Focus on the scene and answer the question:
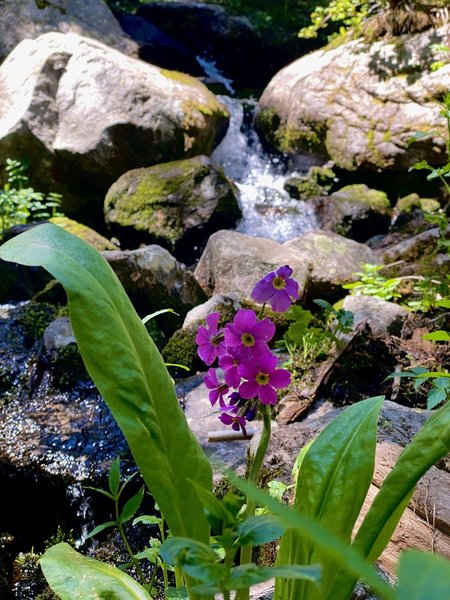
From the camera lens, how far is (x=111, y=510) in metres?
2.65

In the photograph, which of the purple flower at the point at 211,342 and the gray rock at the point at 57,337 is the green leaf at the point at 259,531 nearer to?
the purple flower at the point at 211,342

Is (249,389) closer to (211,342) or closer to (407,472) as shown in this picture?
(211,342)

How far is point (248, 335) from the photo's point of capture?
0.92 metres

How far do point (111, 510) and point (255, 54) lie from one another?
9.35m

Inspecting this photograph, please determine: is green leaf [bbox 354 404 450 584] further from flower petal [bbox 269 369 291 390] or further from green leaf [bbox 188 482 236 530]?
green leaf [bbox 188 482 236 530]

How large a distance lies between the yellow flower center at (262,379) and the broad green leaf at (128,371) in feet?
0.56

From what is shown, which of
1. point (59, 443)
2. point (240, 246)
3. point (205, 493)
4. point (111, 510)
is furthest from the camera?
point (240, 246)

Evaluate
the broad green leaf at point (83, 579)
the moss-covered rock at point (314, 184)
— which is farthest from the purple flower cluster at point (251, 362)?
the moss-covered rock at point (314, 184)

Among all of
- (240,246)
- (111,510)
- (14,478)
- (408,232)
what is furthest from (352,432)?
(408,232)

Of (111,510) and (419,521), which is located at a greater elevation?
(419,521)

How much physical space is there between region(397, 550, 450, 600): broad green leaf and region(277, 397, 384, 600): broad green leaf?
0.63m

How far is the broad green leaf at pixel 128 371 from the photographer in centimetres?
87

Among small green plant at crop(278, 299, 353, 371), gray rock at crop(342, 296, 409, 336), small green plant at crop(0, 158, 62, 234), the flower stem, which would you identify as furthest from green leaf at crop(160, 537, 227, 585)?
small green plant at crop(0, 158, 62, 234)

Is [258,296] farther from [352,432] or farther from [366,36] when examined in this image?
[366,36]
